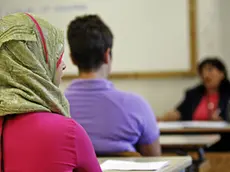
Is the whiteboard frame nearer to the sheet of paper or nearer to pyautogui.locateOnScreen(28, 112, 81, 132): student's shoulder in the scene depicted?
the sheet of paper

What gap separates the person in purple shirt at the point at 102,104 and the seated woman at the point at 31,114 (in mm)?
878

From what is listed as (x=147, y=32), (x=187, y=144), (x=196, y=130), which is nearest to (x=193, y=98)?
(x=147, y=32)

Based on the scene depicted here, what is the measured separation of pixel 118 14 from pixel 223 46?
1102mm

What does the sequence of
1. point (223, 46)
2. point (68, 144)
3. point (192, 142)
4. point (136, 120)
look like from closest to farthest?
point (68, 144)
point (136, 120)
point (192, 142)
point (223, 46)

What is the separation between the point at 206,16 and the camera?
498 centimetres

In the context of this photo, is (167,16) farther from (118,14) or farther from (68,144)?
(68,144)

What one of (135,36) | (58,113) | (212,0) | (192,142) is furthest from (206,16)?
(58,113)

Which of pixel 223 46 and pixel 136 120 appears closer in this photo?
pixel 136 120

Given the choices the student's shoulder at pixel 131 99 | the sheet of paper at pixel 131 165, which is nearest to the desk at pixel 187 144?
the student's shoulder at pixel 131 99

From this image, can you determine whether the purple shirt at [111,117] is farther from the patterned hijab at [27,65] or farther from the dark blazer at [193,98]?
the dark blazer at [193,98]

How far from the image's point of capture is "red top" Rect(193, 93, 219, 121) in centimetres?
463

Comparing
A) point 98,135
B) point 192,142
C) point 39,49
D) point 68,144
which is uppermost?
point 39,49

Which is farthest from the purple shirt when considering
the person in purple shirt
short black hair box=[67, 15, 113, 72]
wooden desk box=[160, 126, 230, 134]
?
wooden desk box=[160, 126, 230, 134]

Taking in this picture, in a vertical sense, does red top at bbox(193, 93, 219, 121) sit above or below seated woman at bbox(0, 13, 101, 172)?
below
